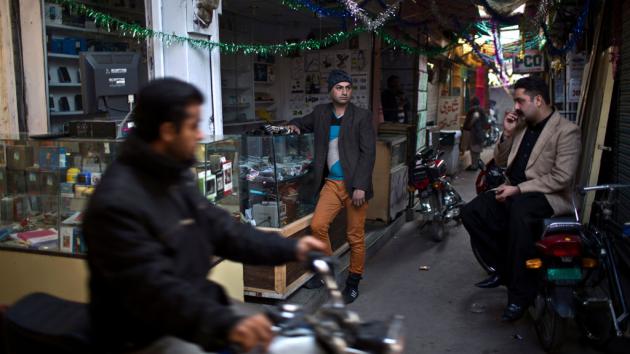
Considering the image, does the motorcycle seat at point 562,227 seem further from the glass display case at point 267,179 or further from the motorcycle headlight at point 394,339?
the motorcycle headlight at point 394,339

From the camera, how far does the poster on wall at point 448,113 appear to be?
15867 millimetres

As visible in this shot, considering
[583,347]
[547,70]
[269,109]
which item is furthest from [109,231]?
[547,70]

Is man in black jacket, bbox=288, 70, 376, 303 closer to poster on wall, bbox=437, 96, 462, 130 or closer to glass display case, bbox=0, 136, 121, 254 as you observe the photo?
glass display case, bbox=0, 136, 121, 254

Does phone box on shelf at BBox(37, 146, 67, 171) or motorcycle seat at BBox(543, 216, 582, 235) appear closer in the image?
phone box on shelf at BBox(37, 146, 67, 171)

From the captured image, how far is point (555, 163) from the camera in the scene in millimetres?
4699

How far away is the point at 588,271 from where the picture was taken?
4.25 meters

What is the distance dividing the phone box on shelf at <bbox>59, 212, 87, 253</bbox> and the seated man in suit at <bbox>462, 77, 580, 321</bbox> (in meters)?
3.28

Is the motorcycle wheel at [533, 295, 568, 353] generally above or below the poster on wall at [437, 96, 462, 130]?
below

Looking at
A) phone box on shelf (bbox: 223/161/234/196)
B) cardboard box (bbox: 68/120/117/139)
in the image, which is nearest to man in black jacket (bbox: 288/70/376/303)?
phone box on shelf (bbox: 223/161/234/196)

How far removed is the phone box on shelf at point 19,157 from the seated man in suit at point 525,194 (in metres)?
3.68

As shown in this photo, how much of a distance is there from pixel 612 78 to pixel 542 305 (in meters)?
2.84

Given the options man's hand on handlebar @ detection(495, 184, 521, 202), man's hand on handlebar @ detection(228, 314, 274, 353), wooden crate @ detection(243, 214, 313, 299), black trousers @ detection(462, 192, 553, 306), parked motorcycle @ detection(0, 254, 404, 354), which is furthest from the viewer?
wooden crate @ detection(243, 214, 313, 299)

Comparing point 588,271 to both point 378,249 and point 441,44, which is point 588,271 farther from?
point 441,44

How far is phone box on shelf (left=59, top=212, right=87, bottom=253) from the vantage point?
408 centimetres
